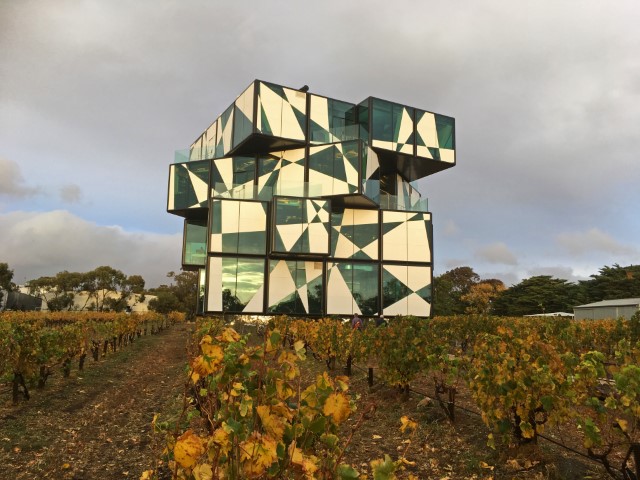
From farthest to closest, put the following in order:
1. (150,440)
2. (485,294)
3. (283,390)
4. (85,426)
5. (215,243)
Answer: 1. (485,294)
2. (215,243)
3. (85,426)
4. (150,440)
5. (283,390)

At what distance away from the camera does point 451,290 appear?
5834 cm

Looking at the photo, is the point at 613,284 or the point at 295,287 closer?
the point at 295,287

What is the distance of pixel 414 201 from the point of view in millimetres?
33062

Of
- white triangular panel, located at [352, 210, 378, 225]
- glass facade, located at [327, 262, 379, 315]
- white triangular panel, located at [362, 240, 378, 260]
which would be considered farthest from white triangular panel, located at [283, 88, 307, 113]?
glass facade, located at [327, 262, 379, 315]

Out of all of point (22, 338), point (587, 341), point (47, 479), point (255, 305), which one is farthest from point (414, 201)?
point (47, 479)

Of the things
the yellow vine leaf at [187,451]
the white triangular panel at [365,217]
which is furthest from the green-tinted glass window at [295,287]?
the yellow vine leaf at [187,451]

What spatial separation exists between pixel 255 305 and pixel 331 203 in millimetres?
8169

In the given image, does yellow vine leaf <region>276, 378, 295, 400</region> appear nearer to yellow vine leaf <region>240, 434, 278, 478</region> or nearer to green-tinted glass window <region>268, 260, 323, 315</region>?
yellow vine leaf <region>240, 434, 278, 478</region>

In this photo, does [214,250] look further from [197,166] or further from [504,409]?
[504,409]

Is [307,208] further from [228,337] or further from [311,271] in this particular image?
[228,337]

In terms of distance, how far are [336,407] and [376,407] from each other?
11.5ft

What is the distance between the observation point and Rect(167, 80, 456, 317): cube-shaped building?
28656 mm

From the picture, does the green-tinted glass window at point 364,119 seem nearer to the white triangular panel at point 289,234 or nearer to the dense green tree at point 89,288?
the white triangular panel at point 289,234

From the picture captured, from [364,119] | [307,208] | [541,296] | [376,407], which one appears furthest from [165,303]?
[376,407]
